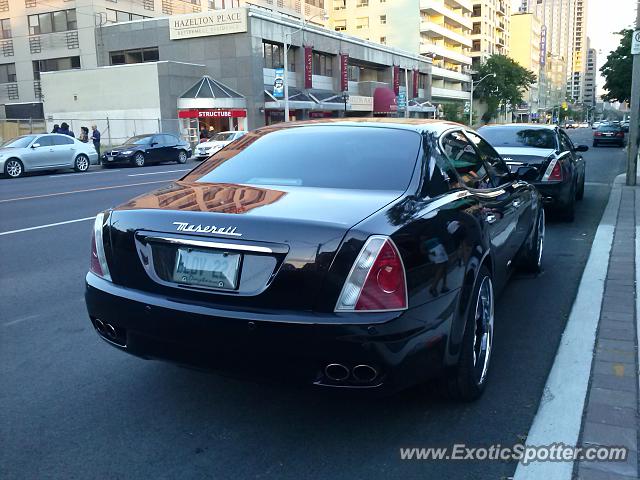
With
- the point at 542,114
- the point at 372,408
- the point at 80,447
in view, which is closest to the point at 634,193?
the point at 372,408

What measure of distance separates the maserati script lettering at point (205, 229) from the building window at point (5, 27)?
56.1 meters

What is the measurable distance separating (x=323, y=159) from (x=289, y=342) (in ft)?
4.76

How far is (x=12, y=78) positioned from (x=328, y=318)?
56.4m

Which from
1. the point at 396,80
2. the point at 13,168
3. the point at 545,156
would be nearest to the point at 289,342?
the point at 545,156

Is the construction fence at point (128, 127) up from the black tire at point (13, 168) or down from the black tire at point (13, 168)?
up

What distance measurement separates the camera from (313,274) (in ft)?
8.93

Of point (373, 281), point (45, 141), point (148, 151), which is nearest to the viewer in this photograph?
point (373, 281)

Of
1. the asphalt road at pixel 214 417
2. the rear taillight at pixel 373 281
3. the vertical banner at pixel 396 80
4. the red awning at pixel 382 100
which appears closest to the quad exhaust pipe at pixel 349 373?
the asphalt road at pixel 214 417

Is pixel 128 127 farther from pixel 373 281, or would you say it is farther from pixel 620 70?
pixel 373 281

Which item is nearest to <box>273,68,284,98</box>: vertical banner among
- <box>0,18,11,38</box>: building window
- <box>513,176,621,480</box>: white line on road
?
<box>0,18,11,38</box>: building window

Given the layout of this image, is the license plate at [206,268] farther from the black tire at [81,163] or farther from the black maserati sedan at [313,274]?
the black tire at [81,163]

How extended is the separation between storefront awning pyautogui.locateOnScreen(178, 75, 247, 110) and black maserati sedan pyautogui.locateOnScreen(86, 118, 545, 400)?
3862cm

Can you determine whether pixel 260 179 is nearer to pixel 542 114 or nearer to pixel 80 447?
pixel 80 447

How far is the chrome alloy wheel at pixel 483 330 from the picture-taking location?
11.6 ft
